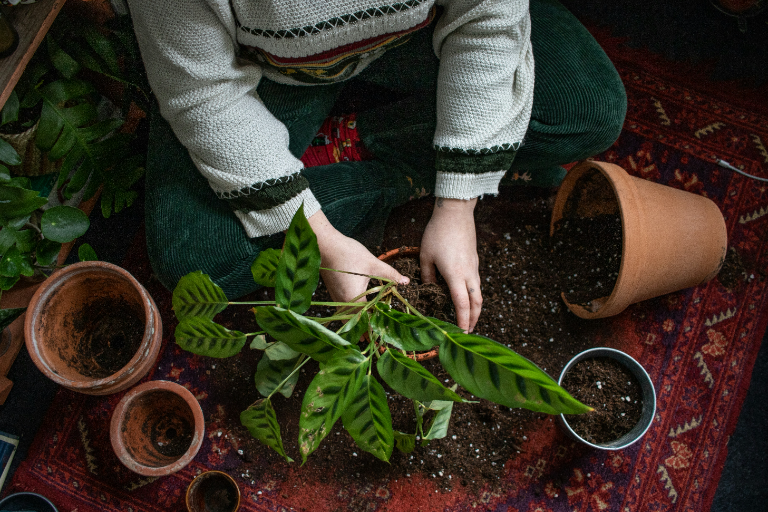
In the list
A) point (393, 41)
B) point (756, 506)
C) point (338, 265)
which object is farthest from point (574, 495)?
point (393, 41)

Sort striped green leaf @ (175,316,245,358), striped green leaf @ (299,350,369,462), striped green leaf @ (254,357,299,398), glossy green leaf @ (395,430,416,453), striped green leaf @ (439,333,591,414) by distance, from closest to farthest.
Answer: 1. striped green leaf @ (439,333,591,414)
2. striped green leaf @ (299,350,369,462)
3. striped green leaf @ (175,316,245,358)
4. striped green leaf @ (254,357,299,398)
5. glossy green leaf @ (395,430,416,453)

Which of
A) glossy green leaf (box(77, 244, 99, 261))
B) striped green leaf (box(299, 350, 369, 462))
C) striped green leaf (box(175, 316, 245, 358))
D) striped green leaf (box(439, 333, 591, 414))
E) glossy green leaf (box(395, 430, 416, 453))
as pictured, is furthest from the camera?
glossy green leaf (box(77, 244, 99, 261))

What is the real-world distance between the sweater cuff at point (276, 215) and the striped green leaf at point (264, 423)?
32 centimetres

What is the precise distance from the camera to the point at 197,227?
99 centimetres

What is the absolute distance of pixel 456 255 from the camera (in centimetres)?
98

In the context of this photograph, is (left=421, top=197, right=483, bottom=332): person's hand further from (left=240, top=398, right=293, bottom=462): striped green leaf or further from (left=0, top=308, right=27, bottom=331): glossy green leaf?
(left=0, top=308, right=27, bottom=331): glossy green leaf

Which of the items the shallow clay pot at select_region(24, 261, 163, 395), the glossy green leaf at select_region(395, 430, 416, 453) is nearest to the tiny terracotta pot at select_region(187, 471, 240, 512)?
the shallow clay pot at select_region(24, 261, 163, 395)

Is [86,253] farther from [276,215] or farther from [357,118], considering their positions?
[357,118]

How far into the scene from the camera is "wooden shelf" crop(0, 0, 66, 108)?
2.92 feet

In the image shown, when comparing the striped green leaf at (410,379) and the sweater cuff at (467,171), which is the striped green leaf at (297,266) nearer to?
the striped green leaf at (410,379)

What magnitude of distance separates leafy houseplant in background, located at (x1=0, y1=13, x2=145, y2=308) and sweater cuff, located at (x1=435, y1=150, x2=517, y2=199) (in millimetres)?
687

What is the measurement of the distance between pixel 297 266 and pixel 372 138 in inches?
22.3

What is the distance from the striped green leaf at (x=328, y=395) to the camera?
63 centimetres

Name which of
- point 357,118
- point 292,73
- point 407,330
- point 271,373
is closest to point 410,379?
point 407,330
